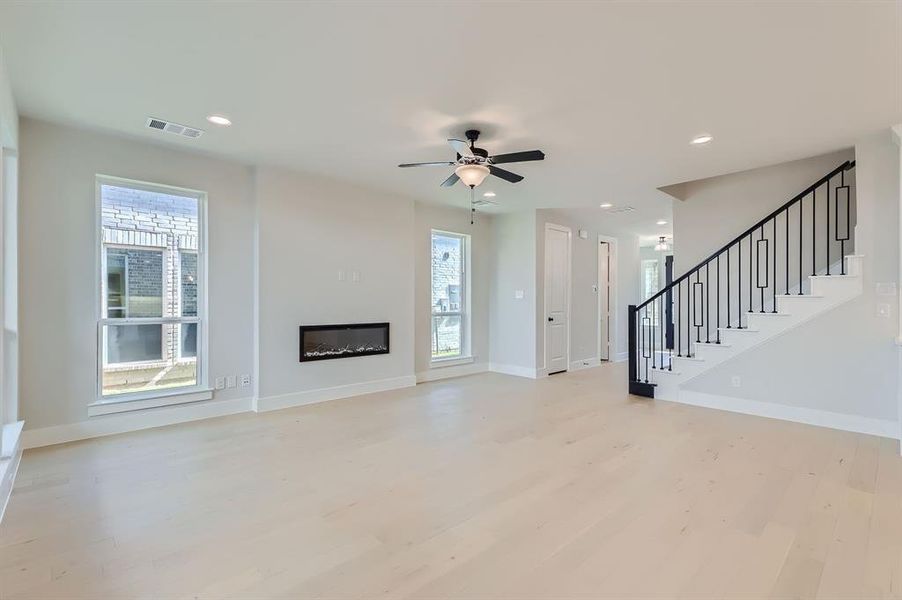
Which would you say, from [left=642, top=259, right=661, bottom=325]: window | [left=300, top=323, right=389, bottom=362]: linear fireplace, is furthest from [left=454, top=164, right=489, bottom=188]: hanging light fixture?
[left=642, top=259, right=661, bottom=325]: window

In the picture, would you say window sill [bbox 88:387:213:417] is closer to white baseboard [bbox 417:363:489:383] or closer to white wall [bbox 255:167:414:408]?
white wall [bbox 255:167:414:408]

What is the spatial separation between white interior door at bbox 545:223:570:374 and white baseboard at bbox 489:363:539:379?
342mm

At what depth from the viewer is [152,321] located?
4395 millimetres

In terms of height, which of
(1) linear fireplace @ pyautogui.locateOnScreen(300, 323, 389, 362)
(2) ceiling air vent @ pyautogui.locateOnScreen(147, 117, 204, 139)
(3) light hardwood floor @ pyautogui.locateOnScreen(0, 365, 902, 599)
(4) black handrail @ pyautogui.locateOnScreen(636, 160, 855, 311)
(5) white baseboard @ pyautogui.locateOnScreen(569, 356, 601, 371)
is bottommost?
(3) light hardwood floor @ pyautogui.locateOnScreen(0, 365, 902, 599)

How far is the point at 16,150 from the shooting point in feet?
11.7

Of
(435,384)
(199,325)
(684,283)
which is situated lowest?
(435,384)

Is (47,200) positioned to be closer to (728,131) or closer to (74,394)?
(74,394)

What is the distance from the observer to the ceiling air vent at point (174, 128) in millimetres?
3709

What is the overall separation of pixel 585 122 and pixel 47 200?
15.3ft

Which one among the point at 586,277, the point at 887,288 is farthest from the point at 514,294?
the point at 887,288

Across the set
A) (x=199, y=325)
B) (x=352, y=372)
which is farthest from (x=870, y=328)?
(x=199, y=325)

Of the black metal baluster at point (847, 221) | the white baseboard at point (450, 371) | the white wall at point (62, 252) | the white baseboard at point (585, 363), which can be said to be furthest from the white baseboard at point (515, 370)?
the white wall at point (62, 252)

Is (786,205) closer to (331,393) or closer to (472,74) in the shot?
(472,74)

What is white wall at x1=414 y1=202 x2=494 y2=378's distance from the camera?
677 cm
